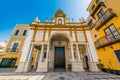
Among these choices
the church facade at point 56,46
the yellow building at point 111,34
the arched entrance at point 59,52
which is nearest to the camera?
the yellow building at point 111,34

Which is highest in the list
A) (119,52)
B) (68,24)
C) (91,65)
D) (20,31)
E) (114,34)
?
(20,31)

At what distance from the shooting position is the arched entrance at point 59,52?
12352 mm

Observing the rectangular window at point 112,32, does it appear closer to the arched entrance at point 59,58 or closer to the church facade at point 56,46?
the church facade at point 56,46

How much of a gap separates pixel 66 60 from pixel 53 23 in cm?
703

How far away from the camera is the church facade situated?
29.5 feet

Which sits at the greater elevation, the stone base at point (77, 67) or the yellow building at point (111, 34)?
the yellow building at point (111, 34)

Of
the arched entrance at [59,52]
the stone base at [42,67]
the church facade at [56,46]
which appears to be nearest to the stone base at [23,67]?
the church facade at [56,46]

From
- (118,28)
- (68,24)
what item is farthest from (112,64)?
(68,24)

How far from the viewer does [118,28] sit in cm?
680

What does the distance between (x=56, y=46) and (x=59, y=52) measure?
4.27 ft

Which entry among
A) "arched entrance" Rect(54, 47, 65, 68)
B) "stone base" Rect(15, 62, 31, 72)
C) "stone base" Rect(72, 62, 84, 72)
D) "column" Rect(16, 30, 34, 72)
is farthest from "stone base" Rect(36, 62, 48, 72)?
"arched entrance" Rect(54, 47, 65, 68)

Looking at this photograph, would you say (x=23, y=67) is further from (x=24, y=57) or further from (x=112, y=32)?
(x=112, y=32)

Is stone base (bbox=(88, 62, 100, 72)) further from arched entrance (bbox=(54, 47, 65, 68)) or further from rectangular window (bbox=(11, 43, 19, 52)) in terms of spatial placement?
rectangular window (bbox=(11, 43, 19, 52))

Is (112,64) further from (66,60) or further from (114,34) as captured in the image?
(66,60)
